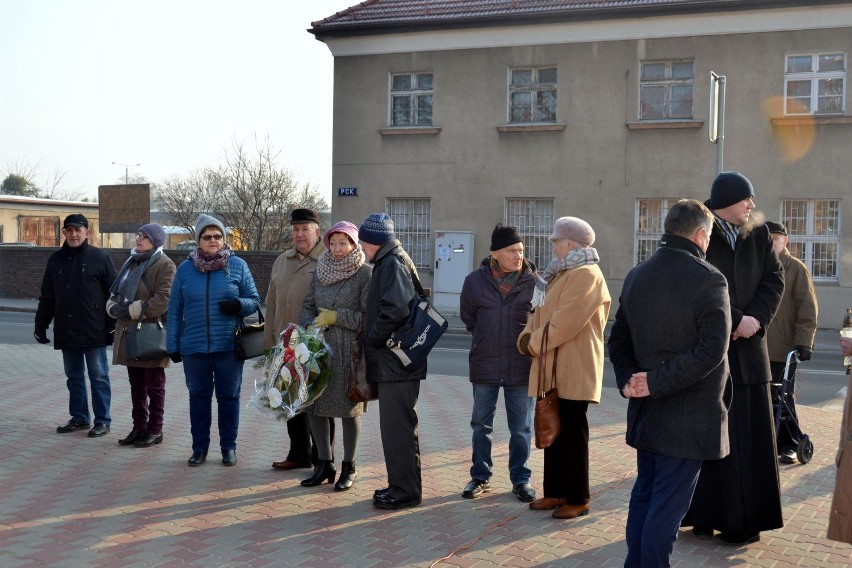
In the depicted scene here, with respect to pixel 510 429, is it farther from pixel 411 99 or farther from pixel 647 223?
pixel 411 99

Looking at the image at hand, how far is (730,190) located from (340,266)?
8.95 ft

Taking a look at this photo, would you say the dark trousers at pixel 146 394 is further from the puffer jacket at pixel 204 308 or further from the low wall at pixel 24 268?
the low wall at pixel 24 268

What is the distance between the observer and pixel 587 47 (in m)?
23.1

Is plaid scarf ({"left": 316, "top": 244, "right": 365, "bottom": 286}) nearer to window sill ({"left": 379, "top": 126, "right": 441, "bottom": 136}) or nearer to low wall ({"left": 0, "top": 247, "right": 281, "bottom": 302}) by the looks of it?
window sill ({"left": 379, "top": 126, "right": 441, "bottom": 136})

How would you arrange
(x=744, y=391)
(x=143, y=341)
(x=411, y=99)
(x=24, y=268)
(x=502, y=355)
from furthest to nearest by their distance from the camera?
(x=24, y=268) < (x=411, y=99) < (x=143, y=341) < (x=502, y=355) < (x=744, y=391)

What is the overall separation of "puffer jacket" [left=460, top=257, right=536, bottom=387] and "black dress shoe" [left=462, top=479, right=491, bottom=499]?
0.71 m

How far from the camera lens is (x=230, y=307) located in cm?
768

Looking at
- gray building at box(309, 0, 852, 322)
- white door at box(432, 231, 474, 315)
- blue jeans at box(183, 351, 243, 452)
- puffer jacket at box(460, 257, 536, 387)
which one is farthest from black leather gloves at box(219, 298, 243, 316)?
white door at box(432, 231, 474, 315)

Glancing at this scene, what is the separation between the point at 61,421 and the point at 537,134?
52.5 feet

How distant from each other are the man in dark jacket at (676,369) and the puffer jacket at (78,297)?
5738mm

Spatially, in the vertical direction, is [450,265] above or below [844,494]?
above

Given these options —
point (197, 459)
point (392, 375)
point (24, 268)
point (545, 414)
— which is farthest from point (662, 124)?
point (24, 268)

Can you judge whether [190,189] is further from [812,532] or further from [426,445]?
[812,532]

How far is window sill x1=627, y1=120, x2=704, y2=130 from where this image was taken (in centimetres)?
2228
